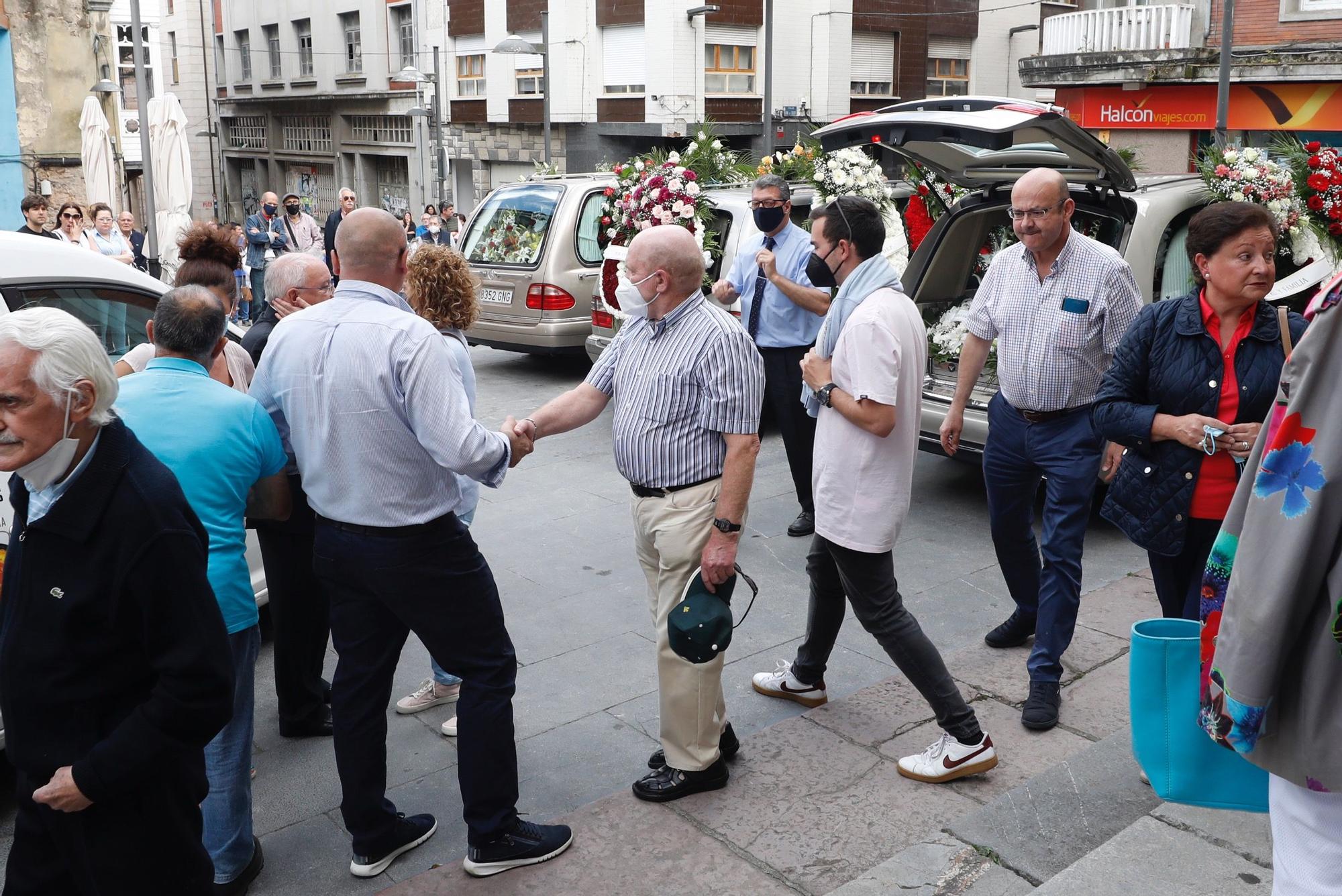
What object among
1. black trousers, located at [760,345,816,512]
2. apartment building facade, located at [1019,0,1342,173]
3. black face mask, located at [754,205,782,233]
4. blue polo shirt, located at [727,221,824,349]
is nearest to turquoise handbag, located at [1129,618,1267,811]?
black trousers, located at [760,345,816,512]

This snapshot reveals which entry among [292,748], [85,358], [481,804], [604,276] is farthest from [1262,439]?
[604,276]

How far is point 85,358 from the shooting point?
2340 mm

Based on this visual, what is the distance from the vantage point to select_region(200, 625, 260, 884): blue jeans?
348 centimetres

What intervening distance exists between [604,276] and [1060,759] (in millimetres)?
6107

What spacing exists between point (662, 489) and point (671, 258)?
2.32ft

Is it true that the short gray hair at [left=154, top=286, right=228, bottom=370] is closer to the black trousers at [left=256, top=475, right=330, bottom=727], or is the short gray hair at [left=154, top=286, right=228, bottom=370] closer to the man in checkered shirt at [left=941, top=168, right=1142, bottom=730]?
the black trousers at [left=256, top=475, right=330, bottom=727]

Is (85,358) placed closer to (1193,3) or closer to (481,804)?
(481,804)

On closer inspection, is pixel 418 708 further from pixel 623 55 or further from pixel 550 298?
pixel 623 55

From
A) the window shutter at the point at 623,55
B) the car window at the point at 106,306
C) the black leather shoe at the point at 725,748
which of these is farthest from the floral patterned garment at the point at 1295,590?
the window shutter at the point at 623,55

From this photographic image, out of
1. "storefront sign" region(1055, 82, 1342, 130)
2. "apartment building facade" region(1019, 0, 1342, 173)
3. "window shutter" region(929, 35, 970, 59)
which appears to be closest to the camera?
"apartment building facade" region(1019, 0, 1342, 173)

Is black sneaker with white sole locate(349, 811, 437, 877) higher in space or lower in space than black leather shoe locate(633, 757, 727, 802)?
lower

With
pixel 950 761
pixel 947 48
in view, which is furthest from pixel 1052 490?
pixel 947 48

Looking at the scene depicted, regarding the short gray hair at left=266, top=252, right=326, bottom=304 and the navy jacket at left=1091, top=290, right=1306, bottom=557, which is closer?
the navy jacket at left=1091, top=290, right=1306, bottom=557

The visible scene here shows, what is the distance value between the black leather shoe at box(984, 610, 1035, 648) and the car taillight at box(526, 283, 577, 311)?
6749mm
